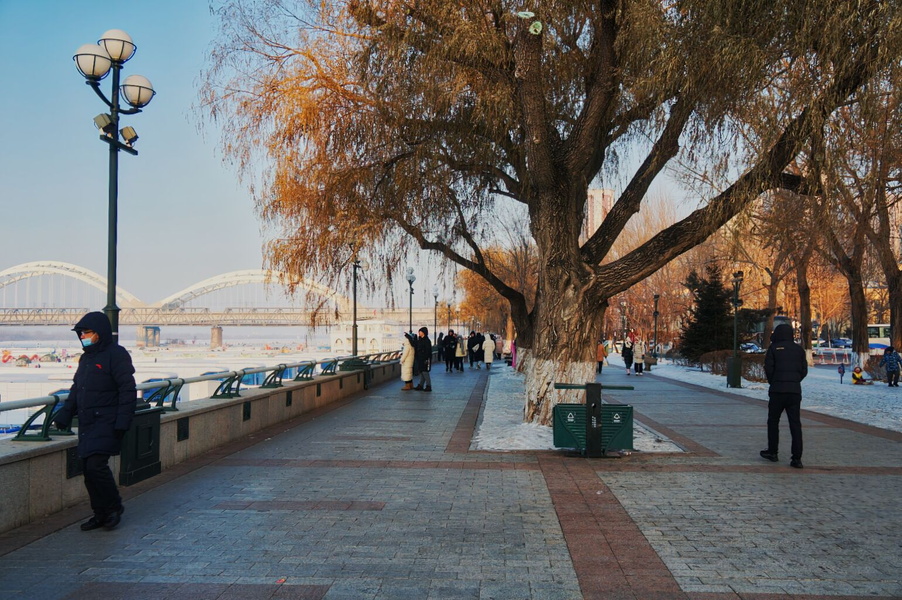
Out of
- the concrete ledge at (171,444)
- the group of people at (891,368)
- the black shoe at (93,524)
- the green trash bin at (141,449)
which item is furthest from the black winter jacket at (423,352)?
the black shoe at (93,524)

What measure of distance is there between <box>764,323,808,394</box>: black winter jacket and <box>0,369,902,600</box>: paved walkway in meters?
0.99

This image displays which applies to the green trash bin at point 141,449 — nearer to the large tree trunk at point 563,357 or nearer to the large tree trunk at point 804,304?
the large tree trunk at point 563,357

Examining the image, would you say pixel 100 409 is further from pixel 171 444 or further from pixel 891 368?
pixel 891 368

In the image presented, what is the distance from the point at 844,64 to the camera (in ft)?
30.1

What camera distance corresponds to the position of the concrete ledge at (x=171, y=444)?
6.24 meters


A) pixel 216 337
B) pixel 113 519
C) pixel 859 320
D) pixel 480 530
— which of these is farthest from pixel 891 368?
pixel 216 337

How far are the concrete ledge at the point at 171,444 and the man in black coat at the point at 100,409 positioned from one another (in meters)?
0.53

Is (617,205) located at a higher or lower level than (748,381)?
higher

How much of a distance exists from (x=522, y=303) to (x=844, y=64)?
13347 millimetres

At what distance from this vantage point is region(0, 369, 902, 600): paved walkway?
16.3 ft

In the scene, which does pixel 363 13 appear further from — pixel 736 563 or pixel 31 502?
pixel 736 563

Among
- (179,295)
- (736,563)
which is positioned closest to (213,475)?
(736,563)

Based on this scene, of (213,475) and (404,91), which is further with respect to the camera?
(404,91)

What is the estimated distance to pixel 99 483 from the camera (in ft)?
20.1
